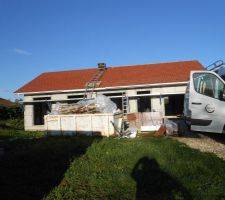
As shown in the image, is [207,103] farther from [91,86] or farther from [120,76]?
[120,76]

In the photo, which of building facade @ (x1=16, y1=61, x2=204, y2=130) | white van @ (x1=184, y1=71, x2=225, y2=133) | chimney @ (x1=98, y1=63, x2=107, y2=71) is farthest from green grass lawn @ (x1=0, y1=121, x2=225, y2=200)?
chimney @ (x1=98, y1=63, x2=107, y2=71)

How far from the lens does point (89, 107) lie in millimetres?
16984

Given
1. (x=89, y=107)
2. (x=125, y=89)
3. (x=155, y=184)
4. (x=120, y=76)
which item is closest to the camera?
(x=155, y=184)

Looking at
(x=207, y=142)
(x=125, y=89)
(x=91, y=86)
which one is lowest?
(x=207, y=142)

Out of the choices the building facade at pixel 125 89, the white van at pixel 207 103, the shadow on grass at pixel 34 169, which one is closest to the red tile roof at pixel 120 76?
the building facade at pixel 125 89

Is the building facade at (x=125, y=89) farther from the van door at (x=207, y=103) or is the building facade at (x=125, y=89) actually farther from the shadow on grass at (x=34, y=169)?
the shadow on grass at (x=34, y=169)

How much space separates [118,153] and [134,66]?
1829 cm

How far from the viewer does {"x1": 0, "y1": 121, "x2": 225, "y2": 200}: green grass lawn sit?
21.6ft

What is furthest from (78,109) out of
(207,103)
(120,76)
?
(120,76)

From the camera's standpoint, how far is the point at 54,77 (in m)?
27.9

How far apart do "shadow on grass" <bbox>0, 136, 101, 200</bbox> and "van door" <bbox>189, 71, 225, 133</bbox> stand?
13.6 feet

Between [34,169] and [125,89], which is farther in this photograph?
[125,89]

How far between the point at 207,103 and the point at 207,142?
2.33 m

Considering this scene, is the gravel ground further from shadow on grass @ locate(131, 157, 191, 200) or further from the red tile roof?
the red tile roof
